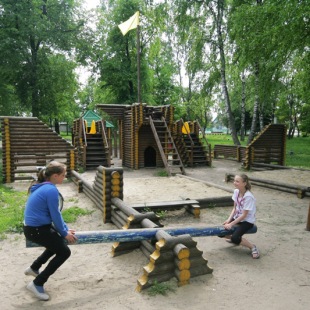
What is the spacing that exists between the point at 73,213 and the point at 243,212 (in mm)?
4174

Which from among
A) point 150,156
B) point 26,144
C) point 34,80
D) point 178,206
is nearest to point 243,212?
point 178,206

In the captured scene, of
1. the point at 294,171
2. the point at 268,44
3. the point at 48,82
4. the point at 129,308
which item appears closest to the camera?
the point at 129,308

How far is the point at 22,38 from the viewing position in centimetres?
2322

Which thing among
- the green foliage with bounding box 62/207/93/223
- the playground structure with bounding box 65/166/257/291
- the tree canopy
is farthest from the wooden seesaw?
the tree canopy

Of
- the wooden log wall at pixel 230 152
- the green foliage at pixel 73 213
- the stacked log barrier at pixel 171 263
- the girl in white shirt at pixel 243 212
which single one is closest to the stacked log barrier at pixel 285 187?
the girl in white shirt at pixel 243 212

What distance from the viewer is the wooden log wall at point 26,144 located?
11961mm

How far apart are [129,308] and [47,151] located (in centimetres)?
1032

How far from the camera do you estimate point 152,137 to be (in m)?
16.8

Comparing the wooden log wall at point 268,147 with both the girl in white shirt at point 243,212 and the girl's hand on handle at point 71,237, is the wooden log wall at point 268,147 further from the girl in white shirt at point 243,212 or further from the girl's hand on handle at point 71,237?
the girl's hand on handle at point 71,237

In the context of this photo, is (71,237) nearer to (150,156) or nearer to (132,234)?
(132,234)

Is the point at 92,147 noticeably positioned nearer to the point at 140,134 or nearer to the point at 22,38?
the point at 140,134

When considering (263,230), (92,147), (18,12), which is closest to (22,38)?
(18,12)

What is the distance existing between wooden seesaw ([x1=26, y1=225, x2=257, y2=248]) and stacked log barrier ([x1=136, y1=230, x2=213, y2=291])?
0.29 metres

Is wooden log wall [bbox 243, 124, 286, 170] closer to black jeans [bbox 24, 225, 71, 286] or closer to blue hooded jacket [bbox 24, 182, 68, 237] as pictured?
black jeans [bbox 24, 225, 71, 286]
